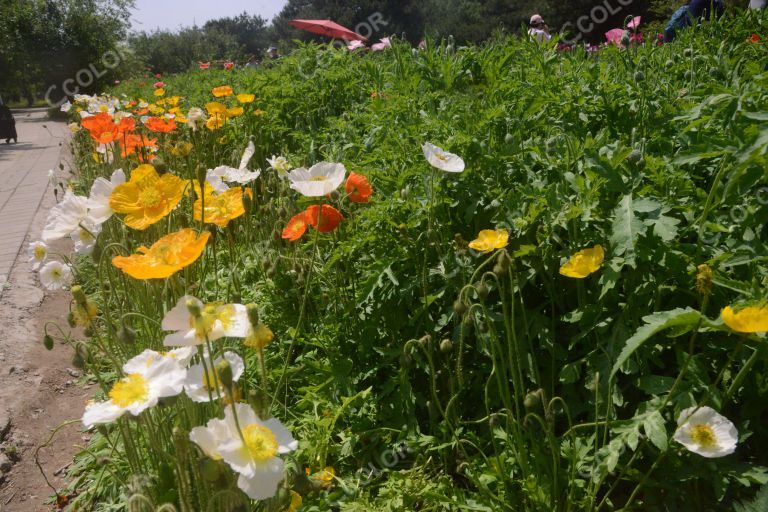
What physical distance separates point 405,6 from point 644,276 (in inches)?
1710

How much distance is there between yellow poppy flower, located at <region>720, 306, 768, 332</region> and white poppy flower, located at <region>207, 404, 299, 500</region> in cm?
78

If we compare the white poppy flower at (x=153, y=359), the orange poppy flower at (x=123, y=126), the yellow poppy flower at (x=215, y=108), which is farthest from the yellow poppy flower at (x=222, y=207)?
the yellow poppy flower at (x=215, y=108)

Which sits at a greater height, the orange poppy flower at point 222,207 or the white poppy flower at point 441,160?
the white poppy flower at point 441,160

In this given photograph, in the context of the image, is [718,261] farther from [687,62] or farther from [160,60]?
[160,60]

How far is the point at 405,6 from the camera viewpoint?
41.8 meters

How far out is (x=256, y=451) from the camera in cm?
99

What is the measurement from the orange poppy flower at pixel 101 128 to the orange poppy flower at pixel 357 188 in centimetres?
123

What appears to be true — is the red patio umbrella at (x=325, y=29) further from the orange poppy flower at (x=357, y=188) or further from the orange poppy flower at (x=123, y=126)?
the orange poppy flower at (x=357, y=188)

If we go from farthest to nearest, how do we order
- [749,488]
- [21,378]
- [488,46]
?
[488,46] < [21,378] < [749,488]

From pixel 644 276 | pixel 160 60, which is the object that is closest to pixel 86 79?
pixel 160 60

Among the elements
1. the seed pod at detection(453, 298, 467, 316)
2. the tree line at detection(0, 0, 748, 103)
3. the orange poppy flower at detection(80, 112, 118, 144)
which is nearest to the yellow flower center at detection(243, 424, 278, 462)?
the seed pod at detection(453, 298, 467, 316)

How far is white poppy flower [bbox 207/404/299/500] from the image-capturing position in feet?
3.18

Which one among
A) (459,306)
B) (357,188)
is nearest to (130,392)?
(459,306)

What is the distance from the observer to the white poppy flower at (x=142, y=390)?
1049 mm
